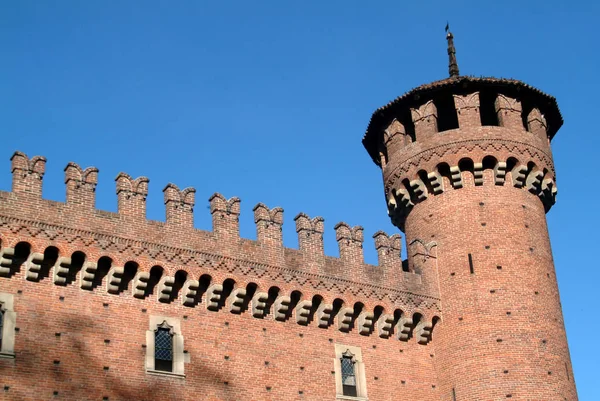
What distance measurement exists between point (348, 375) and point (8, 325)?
937 cm

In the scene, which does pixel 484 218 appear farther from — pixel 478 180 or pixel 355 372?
pixel 355 372

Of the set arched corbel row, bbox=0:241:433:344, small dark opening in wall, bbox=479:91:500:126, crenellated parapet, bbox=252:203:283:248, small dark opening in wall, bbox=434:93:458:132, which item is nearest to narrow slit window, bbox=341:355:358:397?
arched corbel row, bbox=0:241:433:344

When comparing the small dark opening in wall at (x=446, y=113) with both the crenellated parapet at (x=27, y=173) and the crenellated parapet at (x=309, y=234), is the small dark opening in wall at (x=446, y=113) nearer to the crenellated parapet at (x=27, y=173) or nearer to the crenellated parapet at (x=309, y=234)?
the crenellated parapet at (x=309, y=234)

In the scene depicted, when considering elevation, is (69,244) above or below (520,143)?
below

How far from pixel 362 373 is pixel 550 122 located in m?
11.3

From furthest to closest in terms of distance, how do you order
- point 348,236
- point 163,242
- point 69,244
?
point 348,236
point 163,242
point 69,244

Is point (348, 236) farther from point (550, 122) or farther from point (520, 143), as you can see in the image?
point (550, 122)

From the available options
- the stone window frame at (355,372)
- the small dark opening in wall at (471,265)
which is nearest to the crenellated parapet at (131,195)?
the stone window frame at (355,372)

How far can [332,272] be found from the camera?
A: 27984 millimetres

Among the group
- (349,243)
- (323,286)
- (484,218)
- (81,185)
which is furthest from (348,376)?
(81,185)

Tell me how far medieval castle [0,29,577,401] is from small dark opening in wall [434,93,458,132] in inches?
3.1

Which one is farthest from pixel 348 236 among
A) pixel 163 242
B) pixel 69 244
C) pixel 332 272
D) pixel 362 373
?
pixel 69 244

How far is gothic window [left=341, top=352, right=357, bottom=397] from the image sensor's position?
2681 cm

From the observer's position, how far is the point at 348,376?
27.0 meters
